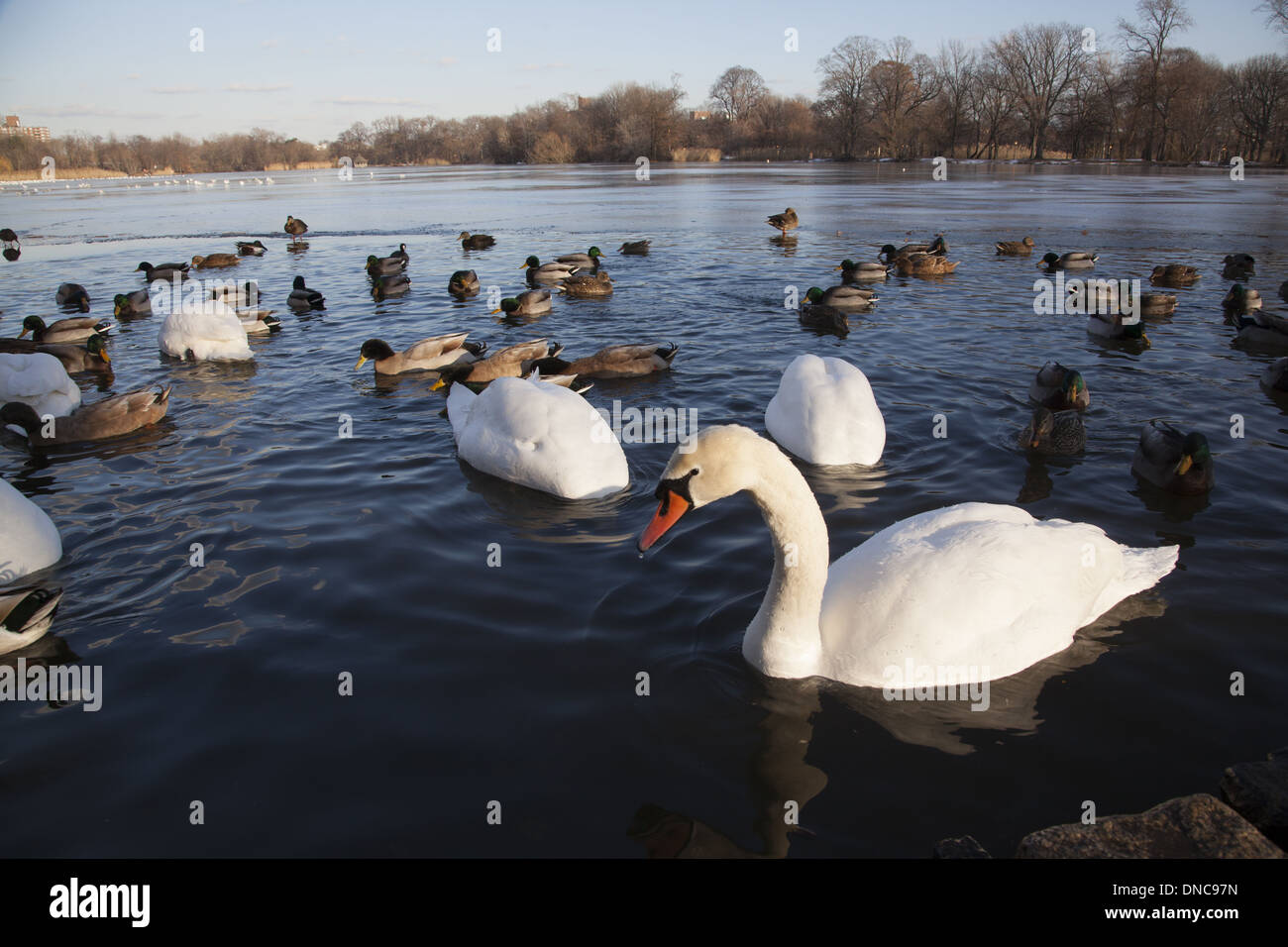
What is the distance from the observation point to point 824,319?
12906 millimetres

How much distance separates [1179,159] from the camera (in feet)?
235

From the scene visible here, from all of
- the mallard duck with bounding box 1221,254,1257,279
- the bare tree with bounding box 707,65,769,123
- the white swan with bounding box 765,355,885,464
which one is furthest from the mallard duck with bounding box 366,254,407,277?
the bare tree with bounding box 707,65,769,123

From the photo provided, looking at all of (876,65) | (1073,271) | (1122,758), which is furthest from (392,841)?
(876,65)

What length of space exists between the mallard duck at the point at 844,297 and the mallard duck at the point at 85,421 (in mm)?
10391

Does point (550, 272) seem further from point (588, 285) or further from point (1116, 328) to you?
point (1116, 328)

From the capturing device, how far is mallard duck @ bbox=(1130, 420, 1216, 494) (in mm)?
6430

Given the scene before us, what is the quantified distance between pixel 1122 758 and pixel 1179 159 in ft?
286

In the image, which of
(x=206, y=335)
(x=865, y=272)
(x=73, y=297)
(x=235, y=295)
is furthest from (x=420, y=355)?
(x=865, y=272)

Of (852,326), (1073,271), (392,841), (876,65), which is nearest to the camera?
(392,841)

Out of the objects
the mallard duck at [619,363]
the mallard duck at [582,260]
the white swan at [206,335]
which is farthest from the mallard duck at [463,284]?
the mallard duck at [619,363]

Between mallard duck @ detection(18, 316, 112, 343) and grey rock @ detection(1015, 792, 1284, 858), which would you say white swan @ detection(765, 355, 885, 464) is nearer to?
grey rock @ detection(1015, 792, 1284, 858)

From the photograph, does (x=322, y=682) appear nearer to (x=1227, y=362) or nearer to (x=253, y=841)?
(x=253, y=841)

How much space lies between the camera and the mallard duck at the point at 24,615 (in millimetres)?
4500

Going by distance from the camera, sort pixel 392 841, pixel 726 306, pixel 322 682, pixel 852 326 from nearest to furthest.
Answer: pixel 392 841, pixel 322 682, pixel 852 326, pixel 726 306
